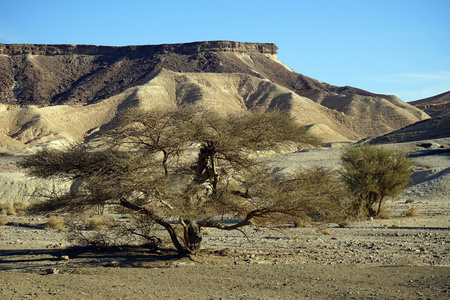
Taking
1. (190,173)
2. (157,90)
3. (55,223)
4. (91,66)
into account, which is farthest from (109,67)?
(190,173)

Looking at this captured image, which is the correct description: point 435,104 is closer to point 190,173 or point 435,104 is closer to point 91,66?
point 91,66

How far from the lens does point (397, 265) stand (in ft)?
41.9

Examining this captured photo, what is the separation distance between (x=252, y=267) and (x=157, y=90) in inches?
3596

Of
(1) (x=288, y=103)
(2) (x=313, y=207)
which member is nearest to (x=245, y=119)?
(2) (x=313, y=207)

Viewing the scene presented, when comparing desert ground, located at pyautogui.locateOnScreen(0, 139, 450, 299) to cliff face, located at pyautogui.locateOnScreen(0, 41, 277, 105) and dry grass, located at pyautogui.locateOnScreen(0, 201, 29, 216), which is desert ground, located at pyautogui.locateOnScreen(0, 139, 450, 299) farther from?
cliff face, located at pyautogui.locateOnScreen(0, 41, 277, 105)

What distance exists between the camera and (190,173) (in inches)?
531

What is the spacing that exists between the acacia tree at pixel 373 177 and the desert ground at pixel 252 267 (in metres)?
2.84

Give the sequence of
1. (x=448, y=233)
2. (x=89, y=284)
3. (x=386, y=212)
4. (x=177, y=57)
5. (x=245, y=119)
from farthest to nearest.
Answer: (x=177, y=57), (x=386, y=212), (x=448, y=233), (x=245, y=119), (x=89, y=284)

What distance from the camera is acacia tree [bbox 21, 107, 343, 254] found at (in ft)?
41.8

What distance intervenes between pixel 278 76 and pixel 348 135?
54663 millimetres

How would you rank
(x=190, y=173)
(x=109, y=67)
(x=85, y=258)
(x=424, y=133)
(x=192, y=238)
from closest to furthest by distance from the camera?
(x=190, y=173), (x=192, y=238), (x=85, y=258), (x=424, y=133), (x=109, y=67)

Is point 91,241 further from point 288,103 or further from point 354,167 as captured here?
point 288,103

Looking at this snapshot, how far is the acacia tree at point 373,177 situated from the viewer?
952 inches

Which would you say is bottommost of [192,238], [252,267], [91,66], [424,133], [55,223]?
[55,223]
